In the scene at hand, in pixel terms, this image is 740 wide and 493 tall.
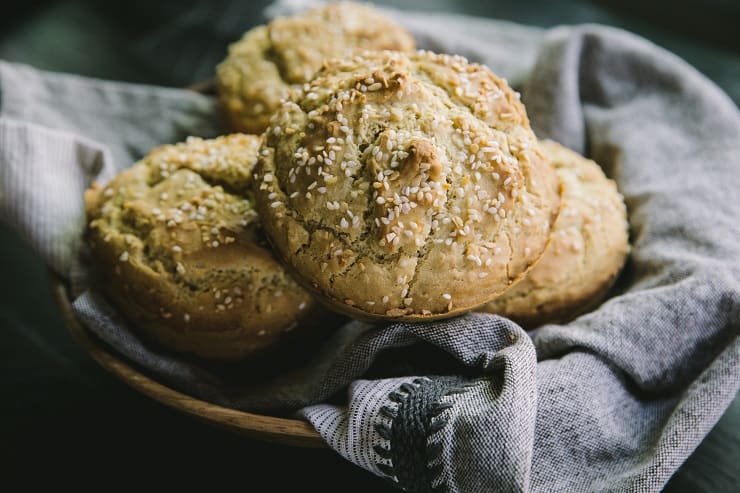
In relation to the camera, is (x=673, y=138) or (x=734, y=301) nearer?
(x=734, y=301)

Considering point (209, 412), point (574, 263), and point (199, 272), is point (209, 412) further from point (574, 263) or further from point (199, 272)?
point (574, 263)

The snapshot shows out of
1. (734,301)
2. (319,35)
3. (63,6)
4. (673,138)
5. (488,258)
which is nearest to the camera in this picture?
(488,258)

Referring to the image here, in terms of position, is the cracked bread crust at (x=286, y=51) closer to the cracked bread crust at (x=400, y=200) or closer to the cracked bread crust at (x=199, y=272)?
the cracked bread crust at (x=199, y=272)

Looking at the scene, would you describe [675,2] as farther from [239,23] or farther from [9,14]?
[9,14]

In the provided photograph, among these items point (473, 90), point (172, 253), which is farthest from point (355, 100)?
point (172, 253)

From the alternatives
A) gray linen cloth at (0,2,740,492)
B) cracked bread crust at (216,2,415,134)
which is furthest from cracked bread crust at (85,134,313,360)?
cracked bread crust at (216,2,415,134)

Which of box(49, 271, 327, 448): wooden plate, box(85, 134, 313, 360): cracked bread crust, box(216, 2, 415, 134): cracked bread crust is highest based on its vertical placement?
box(216, 2, 415, 134): cracked bread crust

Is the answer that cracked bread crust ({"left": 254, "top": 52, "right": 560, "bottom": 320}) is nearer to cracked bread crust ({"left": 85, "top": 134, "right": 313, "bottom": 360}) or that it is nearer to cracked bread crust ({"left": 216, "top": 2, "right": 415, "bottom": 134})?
cracked bread crust ({"left": 85, "top": 134, "right": 313, "bottom": 360})

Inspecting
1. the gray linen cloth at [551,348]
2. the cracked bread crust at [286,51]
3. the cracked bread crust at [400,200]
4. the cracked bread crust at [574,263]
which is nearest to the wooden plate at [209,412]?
the gray linen cloth at [551,348]
